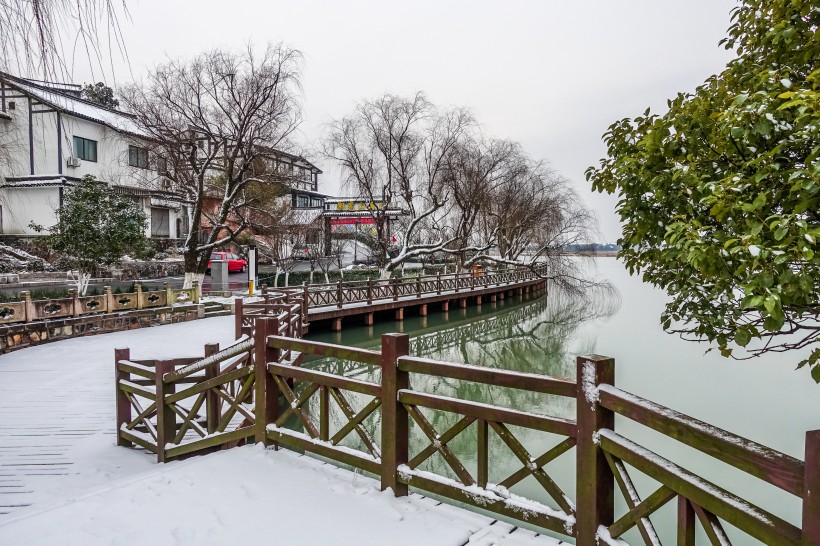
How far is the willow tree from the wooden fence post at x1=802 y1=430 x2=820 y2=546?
63.6 inches

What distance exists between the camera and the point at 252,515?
10.9 feet

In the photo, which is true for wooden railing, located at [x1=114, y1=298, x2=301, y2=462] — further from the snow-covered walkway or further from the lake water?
the lake water

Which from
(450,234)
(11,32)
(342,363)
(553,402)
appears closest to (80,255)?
(342,363)

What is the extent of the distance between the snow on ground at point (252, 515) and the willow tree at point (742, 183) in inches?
87.4

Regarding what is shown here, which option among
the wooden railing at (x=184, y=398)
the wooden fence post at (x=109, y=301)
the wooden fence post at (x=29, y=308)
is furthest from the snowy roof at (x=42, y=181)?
the wooden railing at (x=184, y=398)

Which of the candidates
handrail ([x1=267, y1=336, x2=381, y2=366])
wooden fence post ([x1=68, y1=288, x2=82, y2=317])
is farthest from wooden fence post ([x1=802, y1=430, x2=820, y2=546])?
wooden fence post ([x1=68, y1=288, x2=82, y2=317])

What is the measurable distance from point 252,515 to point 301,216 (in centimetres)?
2813

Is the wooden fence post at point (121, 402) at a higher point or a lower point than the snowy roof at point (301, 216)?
lower

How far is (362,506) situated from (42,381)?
7.50m

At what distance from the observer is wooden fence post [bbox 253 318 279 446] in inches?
176

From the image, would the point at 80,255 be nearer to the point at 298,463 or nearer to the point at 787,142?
the point at 298,463

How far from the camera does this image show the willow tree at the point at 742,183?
3.27 metres

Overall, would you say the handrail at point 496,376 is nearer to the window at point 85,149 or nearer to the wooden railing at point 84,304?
the wooden railing at point 84,304

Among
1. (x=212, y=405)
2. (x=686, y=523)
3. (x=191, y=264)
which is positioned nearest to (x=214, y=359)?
(x=212, y=405)
